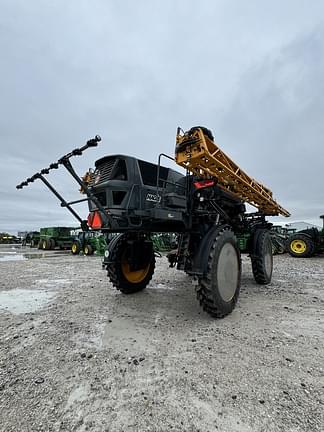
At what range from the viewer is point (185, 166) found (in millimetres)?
4531

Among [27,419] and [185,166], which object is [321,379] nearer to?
[27,419]

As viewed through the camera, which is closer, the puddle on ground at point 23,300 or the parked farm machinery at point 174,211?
the parked farm machinery at point 174,211

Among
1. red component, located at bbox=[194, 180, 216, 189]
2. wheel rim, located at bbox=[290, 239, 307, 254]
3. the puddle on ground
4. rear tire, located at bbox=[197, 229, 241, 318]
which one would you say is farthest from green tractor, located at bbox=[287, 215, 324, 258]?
the puddle on ground

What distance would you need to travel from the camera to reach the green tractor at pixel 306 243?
1277 centimetres

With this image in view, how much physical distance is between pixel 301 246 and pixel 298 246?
16 cm

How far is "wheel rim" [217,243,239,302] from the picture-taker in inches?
146

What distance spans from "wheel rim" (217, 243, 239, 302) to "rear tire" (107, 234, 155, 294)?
2.04m

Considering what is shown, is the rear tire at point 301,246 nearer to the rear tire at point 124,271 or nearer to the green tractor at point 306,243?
the green tractor at point 306,243

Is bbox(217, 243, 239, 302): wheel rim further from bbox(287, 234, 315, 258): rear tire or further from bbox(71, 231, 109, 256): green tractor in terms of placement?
bbox(71, 231, 109, 256): green tractor

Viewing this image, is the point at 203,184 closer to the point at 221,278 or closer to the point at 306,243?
the point at 221,278

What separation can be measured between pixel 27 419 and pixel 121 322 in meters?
1.95

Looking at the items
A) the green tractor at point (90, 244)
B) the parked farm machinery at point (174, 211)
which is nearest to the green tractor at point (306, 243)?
the parked farm machinery at point (174, 211)

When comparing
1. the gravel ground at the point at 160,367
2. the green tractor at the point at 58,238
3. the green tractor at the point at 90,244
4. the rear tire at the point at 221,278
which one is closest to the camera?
the gravel ground at the point at 160,367

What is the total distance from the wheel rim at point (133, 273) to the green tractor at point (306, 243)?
10.7 metres
